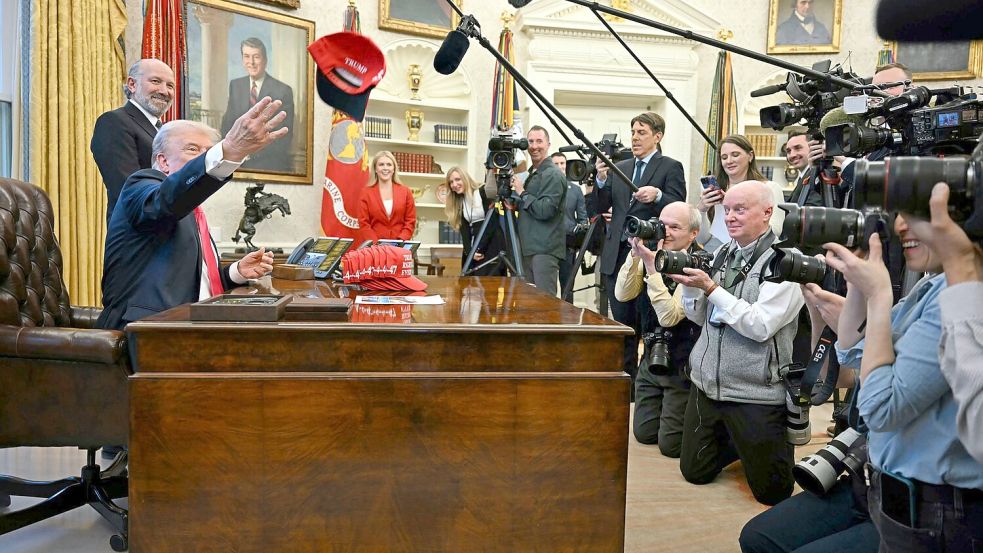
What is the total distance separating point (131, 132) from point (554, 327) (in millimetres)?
2399

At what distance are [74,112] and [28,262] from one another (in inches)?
108

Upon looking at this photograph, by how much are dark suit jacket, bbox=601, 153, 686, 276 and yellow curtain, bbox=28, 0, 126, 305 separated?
10.9 ft

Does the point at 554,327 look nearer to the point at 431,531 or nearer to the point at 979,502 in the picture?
the point at 431,531

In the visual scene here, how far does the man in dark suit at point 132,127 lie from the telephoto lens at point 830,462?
2.74m

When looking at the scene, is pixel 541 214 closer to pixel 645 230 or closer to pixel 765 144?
pixel 645 230

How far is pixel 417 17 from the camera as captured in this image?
7082 millimetres

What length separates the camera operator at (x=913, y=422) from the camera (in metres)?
1.20

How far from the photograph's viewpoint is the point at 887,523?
1282mm

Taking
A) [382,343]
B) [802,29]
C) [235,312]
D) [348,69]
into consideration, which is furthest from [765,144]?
[235,312]

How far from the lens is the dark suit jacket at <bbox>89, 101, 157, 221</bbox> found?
121 inches

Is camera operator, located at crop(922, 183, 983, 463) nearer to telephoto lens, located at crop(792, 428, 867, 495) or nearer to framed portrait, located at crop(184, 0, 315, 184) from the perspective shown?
telephoto lens, located at crop(792, 428, 867, 495)

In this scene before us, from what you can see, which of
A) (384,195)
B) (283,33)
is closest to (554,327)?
(384,195)

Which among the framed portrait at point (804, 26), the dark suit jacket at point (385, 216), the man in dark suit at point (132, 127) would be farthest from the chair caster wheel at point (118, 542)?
the framed portrait at point (804, 26)

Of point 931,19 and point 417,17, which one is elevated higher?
point 417,17
